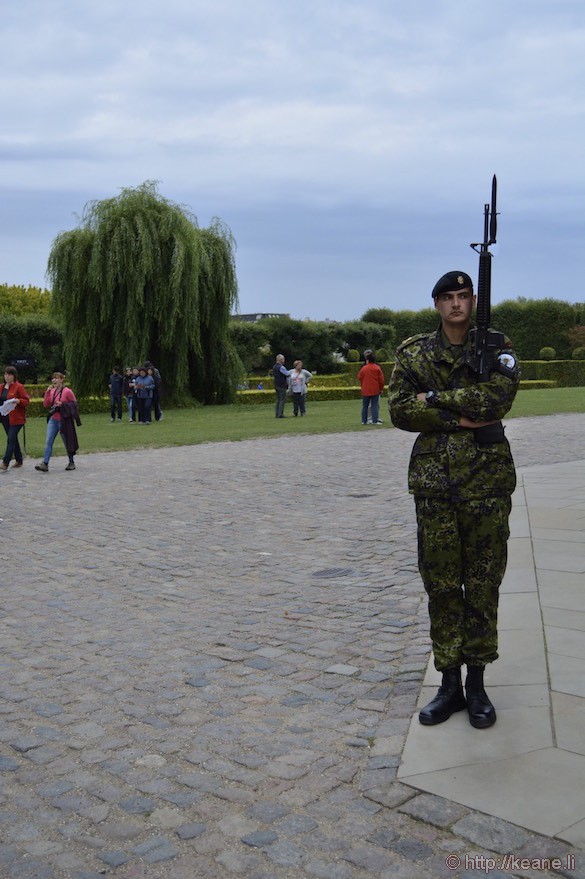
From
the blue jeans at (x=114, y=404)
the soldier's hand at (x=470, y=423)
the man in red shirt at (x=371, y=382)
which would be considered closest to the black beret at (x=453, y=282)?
the soldier's hand at (x=470, y=423)

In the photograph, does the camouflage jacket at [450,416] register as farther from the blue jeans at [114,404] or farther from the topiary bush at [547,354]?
the topiary bush at [547,354]

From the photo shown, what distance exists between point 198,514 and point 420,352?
685cm

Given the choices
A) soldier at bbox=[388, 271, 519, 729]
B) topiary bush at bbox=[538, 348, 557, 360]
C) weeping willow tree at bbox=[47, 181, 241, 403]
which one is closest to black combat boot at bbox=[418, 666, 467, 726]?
soldier at bbox=[388, 271, 519, 729]

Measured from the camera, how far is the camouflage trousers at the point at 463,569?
12.8 ft

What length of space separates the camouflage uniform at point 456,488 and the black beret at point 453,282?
0.73 feet

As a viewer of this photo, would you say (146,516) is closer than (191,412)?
Yes

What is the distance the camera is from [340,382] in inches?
1812

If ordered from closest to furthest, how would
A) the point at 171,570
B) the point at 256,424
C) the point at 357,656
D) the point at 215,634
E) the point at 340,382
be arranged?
the point at 357,656 < the point at 215,634 < the point at 171,570 < the point at 256,424 < the point at 340,382

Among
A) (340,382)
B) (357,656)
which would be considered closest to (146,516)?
(357,656)

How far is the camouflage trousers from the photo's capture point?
154 inches

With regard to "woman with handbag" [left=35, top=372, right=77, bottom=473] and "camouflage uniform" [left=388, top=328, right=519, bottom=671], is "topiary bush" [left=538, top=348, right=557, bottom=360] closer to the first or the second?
"woman with handbag" [left=35, top=372, right=77, bottom=473]

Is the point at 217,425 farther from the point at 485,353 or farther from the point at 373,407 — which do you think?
the point at 485,353

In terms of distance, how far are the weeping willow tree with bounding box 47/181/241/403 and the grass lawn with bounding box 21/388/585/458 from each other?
207cm

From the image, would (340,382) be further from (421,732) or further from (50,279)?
(421,732)
